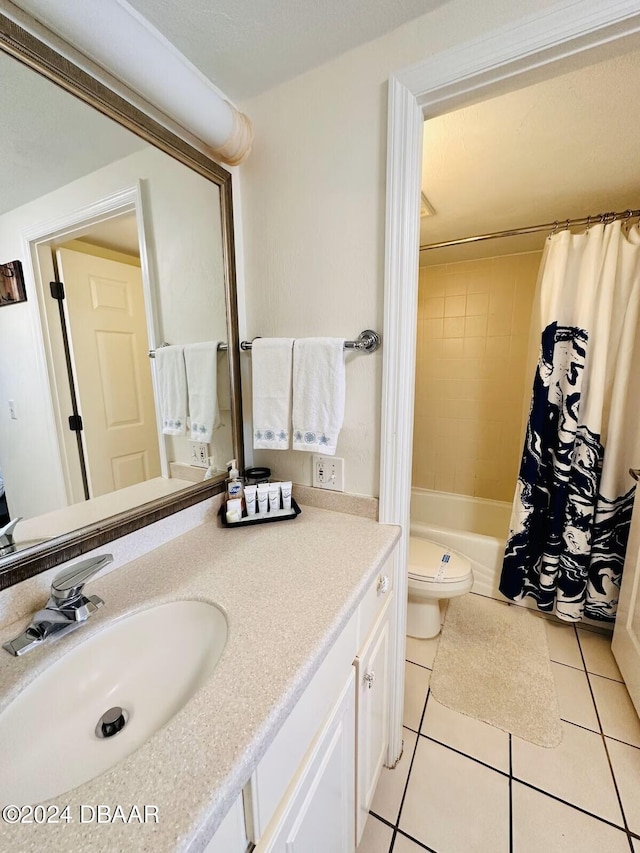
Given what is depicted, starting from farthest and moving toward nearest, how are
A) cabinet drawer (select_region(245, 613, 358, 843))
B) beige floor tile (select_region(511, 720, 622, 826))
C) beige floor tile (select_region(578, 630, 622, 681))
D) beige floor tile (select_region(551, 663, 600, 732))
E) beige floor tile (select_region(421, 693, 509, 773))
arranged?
beige floor tile (select_region(578, 630, 622, 681))
beige floor tile (select_region(551, 663, 600, 732))
beige floor tile (select_region(421, 693, 509, 773))
beige floor tile (select_region(511, 720, 622, 826))
cabinet drawer (select_region(245, 613, 358, 843))

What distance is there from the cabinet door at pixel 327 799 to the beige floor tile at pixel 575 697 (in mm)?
1033

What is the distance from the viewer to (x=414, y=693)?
4.81 feet

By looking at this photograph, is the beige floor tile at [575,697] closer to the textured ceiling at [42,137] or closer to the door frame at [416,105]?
the door frame at [416,105]

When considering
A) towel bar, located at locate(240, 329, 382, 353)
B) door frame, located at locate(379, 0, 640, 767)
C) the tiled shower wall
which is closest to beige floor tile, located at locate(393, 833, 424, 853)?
door frame, located at locate(379, 0, 640, 767)

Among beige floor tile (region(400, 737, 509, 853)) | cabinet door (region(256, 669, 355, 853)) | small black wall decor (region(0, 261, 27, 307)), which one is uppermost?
small black wall decor (region(0, 261, 27, 307))

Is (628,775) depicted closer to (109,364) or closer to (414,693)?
(414,693)

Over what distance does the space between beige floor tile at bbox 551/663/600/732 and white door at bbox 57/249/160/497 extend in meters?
1.84

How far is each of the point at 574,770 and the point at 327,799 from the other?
1.06 meters

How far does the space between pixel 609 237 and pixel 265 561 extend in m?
2.04

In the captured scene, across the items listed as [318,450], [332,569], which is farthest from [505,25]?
[332,569]

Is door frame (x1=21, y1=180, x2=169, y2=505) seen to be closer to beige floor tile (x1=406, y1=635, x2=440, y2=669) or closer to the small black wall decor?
the small black wall decor

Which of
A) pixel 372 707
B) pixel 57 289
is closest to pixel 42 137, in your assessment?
pixel 57 289

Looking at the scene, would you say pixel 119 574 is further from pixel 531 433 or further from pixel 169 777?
pixel 531 433

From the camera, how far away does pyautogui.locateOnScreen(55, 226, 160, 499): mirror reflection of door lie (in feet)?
2.84
